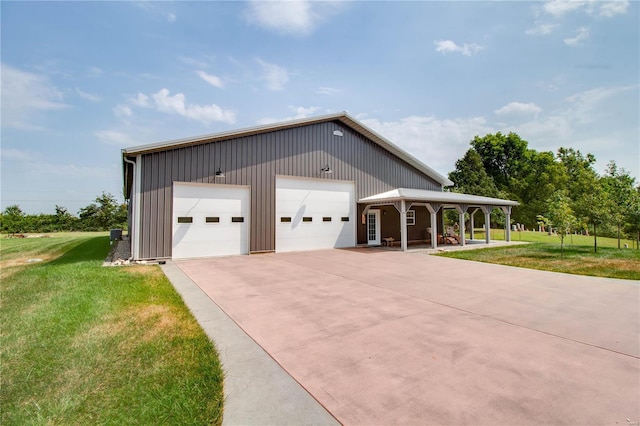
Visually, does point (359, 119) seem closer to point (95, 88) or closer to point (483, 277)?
point (483, 277)

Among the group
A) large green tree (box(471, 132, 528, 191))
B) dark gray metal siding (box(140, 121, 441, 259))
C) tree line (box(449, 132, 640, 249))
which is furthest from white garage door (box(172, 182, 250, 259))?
large green tree (box(471, 132, 528, 191))

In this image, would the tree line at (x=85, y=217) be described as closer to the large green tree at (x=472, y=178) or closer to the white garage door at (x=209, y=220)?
the white garage door at (x=209, y=220)

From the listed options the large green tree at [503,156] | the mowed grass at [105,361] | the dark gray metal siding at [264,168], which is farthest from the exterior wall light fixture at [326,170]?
the large green tree at [503,156]

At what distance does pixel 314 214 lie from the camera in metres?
13.8

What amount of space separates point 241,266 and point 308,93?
8671 millimetres

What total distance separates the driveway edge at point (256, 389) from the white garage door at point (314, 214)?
9.00 meters

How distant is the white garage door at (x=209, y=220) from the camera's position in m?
10.6

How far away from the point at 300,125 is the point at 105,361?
1201 cm

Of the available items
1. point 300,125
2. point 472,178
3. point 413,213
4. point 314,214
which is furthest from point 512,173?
point 300,125

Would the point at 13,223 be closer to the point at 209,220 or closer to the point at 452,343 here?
the point at 209,220

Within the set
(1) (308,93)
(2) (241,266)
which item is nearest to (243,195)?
(2) (241,266)

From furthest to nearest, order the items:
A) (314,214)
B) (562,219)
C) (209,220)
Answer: (314,214), (562,219), (209,220)

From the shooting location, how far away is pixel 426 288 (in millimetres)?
6258

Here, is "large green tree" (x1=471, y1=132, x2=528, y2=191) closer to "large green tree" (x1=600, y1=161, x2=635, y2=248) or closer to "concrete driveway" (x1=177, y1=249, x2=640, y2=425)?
"large green tree" (x1=600, y1=161, x2=635, y2=248)
